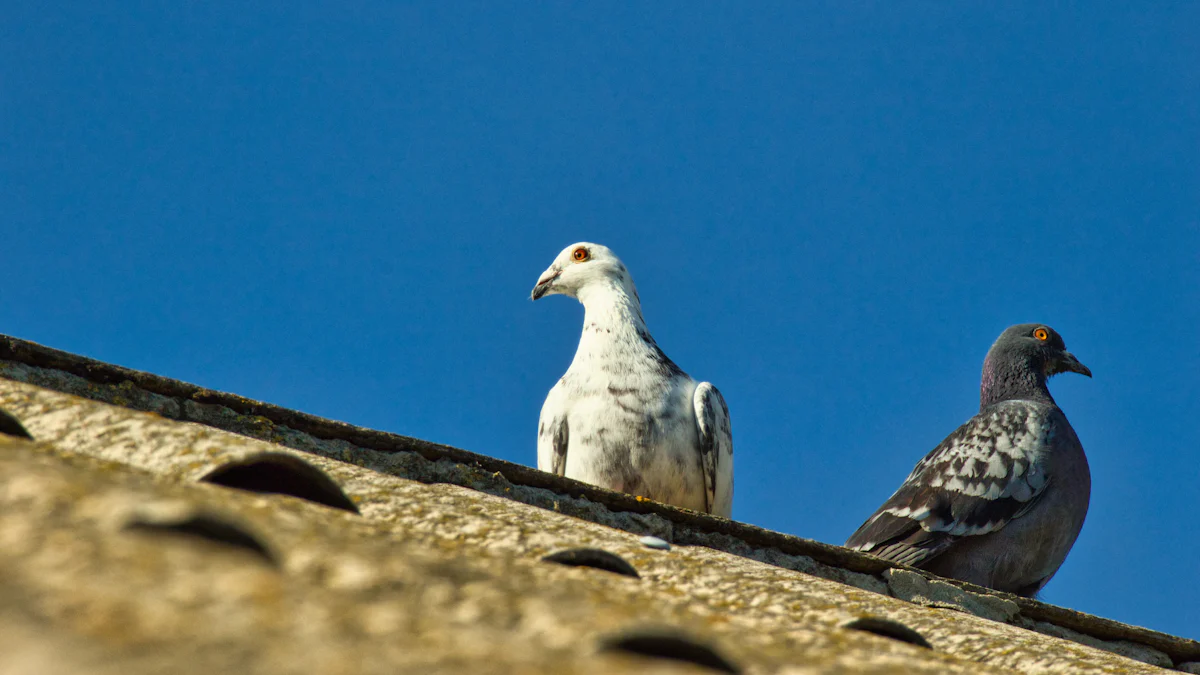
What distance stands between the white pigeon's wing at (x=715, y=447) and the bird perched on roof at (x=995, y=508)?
130 cm

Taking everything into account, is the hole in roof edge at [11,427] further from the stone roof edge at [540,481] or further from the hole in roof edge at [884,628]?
the hole in roof edge at [884,628]

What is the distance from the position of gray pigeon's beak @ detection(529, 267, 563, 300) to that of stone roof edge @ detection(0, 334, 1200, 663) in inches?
127

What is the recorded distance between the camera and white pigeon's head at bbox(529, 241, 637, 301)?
24.5ft

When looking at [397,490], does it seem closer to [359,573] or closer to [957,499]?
[359,573]

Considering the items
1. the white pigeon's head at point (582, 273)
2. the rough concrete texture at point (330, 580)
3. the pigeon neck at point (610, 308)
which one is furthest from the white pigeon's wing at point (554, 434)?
the rough concrete texture at point (330, 580)

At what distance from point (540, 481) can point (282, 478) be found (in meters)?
1.86

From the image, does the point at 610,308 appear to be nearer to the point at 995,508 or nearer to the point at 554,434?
the point at 554,434

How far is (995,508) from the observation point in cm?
764

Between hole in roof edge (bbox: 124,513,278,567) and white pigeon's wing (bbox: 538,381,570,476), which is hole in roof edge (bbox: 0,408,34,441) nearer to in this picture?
hole in roof edge (bbox: 124,513,278,567)

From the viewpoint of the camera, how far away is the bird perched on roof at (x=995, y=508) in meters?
7.61

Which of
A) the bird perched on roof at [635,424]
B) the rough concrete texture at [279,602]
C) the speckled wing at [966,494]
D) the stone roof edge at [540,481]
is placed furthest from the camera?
the speckled wing at [966,494]

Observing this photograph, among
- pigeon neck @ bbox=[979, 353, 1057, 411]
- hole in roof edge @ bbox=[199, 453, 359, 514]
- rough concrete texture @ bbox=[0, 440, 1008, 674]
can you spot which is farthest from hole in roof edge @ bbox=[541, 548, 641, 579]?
pigeon neck @ bbox=[979, 353, 1057, 411]

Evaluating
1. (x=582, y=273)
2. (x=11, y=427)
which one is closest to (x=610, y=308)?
(x=582, y=273)

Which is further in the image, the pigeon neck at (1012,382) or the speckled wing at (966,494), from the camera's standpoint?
the pigeon neck at (1012,382)
